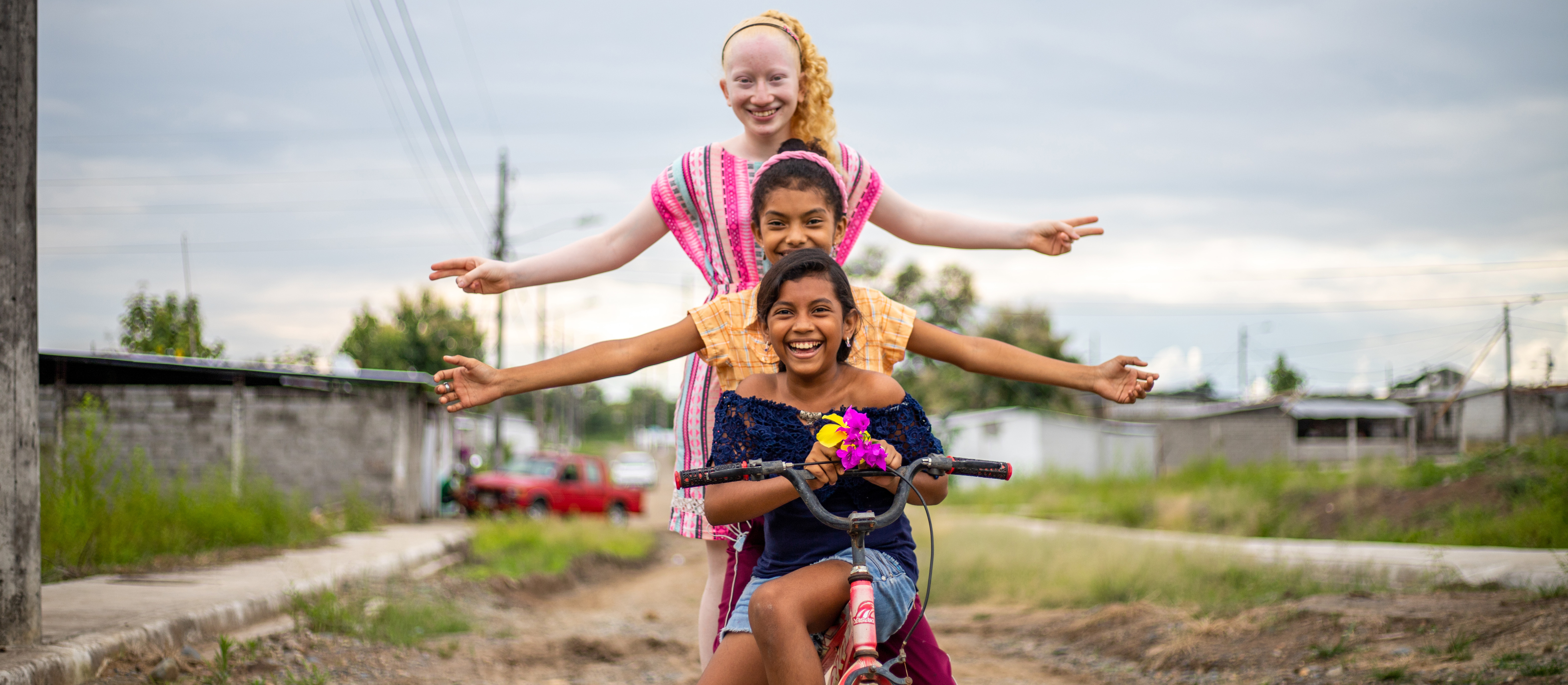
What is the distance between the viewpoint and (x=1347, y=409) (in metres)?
34.7

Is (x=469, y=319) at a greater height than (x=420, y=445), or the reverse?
(x=469, y=319)

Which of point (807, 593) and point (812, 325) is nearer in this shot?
point (807, 593)

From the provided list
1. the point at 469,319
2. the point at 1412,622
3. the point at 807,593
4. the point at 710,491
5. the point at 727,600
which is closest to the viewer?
the point at 807,593

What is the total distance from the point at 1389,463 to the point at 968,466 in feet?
52.8

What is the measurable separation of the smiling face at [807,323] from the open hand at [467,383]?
2.53ft

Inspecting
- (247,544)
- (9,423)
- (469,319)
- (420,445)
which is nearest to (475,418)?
(469,319)

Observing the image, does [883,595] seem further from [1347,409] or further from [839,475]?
[1347,409]

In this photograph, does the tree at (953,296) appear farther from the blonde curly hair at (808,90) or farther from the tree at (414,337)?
the blonde curly hair at (808,90)

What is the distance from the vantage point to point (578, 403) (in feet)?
260

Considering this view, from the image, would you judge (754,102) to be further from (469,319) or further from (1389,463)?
(469,319)

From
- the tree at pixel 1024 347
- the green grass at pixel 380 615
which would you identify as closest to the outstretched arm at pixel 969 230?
the green grass at pixel 380 615

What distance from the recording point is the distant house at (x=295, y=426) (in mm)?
15578

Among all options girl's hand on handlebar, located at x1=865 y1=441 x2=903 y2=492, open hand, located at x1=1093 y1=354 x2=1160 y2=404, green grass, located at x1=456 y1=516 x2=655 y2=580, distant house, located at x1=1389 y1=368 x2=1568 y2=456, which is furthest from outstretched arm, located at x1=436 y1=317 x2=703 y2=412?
distant house, located at x1=1389 y1=368 x2=1568 y2=456

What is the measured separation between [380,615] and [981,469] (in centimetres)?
550
